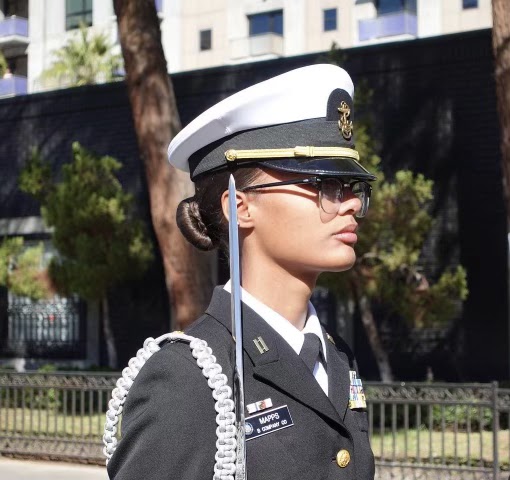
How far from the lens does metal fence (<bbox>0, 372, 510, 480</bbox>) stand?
11.9 m

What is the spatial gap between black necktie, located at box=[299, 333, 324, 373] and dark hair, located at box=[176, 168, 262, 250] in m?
0.32

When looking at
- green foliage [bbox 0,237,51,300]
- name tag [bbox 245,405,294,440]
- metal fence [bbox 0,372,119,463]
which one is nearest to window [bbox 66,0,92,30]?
green foliage [bbox 0,237,51,300]

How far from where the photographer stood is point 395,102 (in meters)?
19.5

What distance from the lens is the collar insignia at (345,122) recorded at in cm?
299

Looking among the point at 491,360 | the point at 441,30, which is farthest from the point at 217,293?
the point at 441,30

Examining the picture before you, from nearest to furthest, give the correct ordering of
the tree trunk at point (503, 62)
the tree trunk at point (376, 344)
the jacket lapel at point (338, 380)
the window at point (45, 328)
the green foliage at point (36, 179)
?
the jacket lapel at point (338, 380)
the tree trunk at point (503, 62)
the tree trunk at point (376, 344)
the green foliage at point (36, 179)
the window at point (45, 328)

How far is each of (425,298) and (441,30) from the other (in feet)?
115

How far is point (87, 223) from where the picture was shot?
1923 cm

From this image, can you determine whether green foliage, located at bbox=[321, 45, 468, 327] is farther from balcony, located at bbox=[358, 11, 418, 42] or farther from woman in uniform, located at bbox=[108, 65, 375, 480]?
balcony, located at bbox=[358, 11, 418, 42]

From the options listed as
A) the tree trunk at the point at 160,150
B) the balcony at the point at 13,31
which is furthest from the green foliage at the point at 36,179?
the balcony at the point at 13,31

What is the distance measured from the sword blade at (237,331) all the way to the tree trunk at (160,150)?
10.8 metres

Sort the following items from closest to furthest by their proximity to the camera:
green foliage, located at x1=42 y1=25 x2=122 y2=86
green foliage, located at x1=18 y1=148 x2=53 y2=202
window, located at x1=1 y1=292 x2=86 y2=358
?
green foliage, located at x1=18 y1=148 x2=53 y2=202, window, located at x1=1 y1=292 x2=86 y2=358, green foliage, located at x1=42 y1=25 x2=122 y2=86

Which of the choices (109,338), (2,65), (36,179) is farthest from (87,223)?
(2,65)

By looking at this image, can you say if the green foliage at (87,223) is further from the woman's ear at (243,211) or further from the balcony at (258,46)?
the balcony at (258,46)
